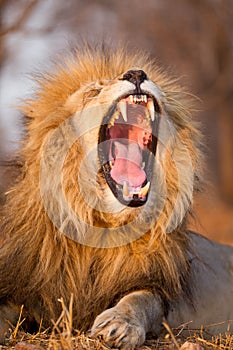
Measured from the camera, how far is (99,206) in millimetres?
3678

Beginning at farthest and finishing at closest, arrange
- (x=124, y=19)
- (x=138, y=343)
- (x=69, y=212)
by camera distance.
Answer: (x=124, y=19) < (x=69, y=212) < (x=138, y=343)

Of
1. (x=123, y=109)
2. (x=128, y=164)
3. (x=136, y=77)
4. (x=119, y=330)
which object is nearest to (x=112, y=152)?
(x=128, y=164)

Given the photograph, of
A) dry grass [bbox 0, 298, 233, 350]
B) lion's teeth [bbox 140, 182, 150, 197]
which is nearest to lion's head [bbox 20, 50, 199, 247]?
lion's teeth [bbox 140, 182, 150, 197]

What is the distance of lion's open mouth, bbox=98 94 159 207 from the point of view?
3.72 meters

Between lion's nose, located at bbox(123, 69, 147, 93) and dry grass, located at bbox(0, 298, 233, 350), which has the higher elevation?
lion's nose, located at bbox(123, 69, 147, 93)

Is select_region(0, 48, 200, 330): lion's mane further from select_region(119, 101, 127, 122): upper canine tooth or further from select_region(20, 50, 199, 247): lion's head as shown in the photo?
select_region(119, 101, 127, 122): upper canine tooth

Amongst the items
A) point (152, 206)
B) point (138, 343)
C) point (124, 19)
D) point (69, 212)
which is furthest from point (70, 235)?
point (124, 19)

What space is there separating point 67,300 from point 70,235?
29 cm

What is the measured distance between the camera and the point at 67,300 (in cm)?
364

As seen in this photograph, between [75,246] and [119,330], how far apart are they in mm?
641

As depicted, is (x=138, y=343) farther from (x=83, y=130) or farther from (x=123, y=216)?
(x=83, y=130)

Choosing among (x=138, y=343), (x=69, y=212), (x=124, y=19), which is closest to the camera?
(x=138, y=343)

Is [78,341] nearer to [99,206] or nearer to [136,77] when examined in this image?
[99,206]

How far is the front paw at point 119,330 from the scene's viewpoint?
309 centimetres
